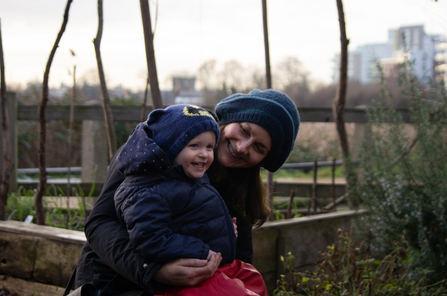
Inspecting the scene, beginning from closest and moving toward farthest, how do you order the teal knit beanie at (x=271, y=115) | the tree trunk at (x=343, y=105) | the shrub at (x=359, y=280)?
1. the teal knit beanie at (x=271, y=115)
2. the shrub at (x=359, y=280)
3. the tree trunk at (x=343, y=105)

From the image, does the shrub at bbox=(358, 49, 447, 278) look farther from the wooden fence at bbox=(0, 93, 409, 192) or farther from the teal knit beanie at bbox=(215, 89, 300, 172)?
the teal knit beanie at bbox=(215, 89, 300, 172)

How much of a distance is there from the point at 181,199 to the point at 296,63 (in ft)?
58.7

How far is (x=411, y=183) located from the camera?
9.23ft

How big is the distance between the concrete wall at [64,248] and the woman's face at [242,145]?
93 cm

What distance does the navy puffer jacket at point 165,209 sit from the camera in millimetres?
1201

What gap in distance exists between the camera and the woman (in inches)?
48.9

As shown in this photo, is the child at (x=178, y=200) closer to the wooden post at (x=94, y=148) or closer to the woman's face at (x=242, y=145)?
the woman's face at (x=242, y=145)

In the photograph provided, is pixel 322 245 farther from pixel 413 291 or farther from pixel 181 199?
pixel 181 199

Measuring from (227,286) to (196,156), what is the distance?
0.42m

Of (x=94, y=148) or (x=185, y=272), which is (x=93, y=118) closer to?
(x=94, y=148)

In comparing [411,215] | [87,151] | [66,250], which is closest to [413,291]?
[411,215]

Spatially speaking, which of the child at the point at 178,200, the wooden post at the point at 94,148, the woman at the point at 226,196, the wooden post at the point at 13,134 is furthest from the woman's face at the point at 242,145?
the wooden post at the point at 13,134

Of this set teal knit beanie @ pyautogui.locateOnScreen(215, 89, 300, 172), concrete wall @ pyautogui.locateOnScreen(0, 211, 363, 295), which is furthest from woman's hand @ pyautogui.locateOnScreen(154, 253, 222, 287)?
concrete wall @ pyautogui.locateOnScreen(0, 211, 363, 295)

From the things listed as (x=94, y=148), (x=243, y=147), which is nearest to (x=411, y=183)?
Result: (x=243, y=147)
